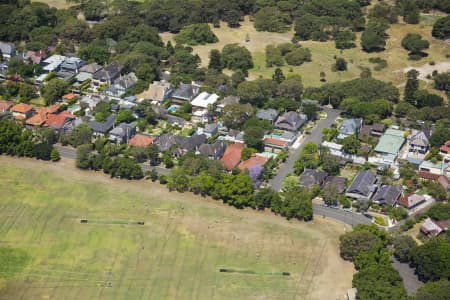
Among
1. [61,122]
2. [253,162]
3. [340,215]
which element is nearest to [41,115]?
[61,122]

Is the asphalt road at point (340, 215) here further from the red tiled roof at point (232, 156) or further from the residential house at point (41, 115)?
the residential house at point (41, 115)

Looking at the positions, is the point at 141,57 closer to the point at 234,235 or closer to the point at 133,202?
the point at 133,202

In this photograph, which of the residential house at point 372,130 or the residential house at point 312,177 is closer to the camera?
the residential house at point 312,177

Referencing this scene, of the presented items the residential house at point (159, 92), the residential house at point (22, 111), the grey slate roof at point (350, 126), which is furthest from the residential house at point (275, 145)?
the residential house at point (22, 111)

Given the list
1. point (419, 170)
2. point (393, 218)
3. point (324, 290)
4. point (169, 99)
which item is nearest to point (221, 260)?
point (324, 290)

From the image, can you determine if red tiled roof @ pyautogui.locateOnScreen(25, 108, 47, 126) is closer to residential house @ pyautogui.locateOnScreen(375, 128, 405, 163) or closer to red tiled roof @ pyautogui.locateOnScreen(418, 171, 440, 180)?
residential house @ pyautogui.locateOnScreen(375, 128, 405, 163)

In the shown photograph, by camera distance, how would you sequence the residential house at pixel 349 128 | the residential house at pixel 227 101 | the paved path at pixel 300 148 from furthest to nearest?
1. the residential house at pixel 227 101
2. the residential house at pixel 349 128
3. the paved path at pixel 300 148

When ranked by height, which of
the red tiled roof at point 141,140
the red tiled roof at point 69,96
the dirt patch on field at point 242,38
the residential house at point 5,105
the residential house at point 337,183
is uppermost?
the residential house at point 5,105
